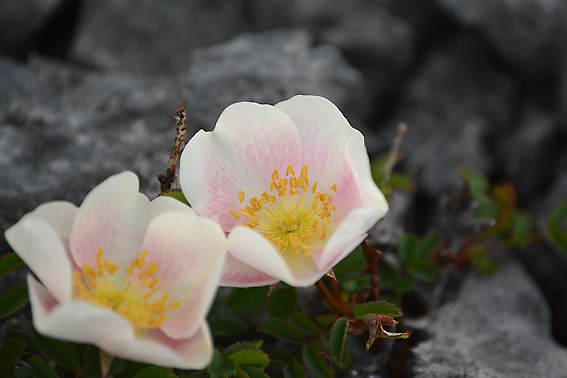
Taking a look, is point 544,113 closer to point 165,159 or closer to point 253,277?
point 165,159

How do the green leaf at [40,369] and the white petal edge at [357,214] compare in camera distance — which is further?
the green leaf at [40,369]

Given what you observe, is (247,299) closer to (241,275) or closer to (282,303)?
(282,303)

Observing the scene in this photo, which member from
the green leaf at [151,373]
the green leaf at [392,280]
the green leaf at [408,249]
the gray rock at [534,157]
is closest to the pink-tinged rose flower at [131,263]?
the green leaf at [151,373]

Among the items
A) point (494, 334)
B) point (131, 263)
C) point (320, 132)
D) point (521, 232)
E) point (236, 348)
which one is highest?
point (320, 132)

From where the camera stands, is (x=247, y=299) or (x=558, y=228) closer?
(x=247, y=299)

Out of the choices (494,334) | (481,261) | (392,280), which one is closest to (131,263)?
(392,280)

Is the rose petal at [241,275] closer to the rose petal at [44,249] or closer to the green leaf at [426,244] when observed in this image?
the rose petal at [44,249]
